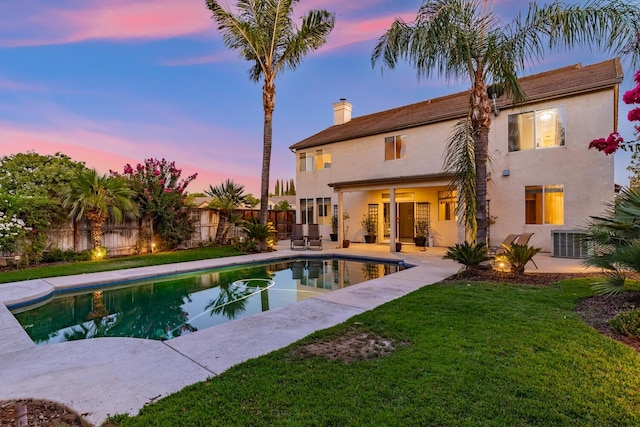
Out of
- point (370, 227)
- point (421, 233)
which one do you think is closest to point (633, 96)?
point (421, 233)

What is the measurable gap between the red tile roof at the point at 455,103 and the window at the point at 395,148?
0.50 metres

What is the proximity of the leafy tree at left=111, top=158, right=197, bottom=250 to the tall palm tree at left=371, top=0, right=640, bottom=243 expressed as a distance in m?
10.3

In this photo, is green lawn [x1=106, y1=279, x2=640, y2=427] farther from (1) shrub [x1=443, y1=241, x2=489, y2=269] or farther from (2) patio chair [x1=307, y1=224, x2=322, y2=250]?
(2) patio chair [x1=307, y1=224, x2=322, y2=250]

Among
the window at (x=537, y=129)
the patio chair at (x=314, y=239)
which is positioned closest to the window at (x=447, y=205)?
the window at (x=537, y=129)

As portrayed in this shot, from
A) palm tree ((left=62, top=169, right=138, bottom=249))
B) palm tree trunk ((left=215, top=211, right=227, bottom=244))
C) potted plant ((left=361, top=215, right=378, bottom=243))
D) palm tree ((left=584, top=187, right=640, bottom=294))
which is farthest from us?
potted plant ((left=361, top=215, right=378, bottom=243))

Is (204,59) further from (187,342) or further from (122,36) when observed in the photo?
(187,342)

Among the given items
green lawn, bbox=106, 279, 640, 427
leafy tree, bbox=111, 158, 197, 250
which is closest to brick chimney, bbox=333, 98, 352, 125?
leafy tree, bbox=111, 158, 197, 250

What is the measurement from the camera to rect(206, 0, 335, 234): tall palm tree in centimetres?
1319

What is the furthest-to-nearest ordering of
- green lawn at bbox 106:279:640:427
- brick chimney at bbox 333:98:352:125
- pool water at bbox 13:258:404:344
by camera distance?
brick chimney at bbox 333:98:352:125, pool water at bbox 13:258:404:344, green lawn at bbox 106:279:640:427

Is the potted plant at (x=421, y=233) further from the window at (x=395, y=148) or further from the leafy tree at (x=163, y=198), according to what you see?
the leafy tree at (x=163, y=198)

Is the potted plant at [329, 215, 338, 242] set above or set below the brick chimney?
below

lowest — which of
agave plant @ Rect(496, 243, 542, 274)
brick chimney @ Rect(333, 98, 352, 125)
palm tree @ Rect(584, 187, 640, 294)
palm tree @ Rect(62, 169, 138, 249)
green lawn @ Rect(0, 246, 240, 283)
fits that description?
green lawn @ Rect(0, 246, 240, 283)

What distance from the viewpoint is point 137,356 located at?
3982 millimetres

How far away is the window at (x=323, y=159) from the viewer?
19594 mm
